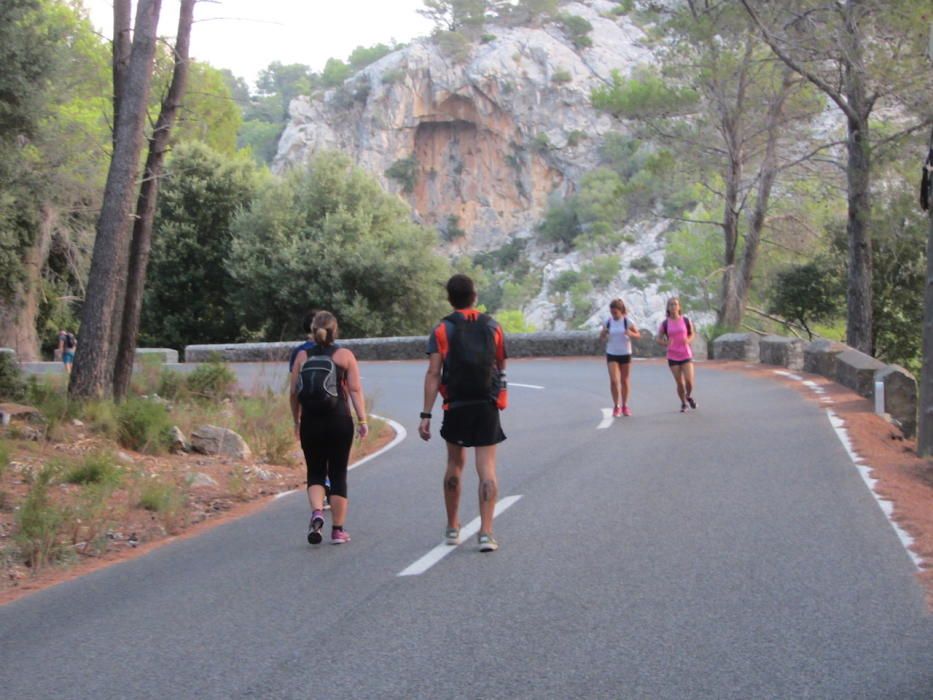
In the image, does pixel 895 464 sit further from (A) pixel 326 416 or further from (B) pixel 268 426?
(B) pixel 268 426

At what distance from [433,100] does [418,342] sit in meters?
92.9

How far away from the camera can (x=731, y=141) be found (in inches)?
1446

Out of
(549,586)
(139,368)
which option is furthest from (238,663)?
(139,368)

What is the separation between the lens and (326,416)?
923cm

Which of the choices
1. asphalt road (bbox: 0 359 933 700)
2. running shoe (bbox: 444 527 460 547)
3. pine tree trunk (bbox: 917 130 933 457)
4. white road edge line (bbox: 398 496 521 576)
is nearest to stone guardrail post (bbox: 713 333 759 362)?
pine tree trunk (bbox: 917 130 933 457)

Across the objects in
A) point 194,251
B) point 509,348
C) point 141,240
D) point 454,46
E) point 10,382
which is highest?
point 454,46

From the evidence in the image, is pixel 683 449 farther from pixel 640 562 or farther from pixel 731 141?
pixel 731 141

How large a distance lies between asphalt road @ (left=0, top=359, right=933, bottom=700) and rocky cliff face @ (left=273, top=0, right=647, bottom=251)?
113 metres

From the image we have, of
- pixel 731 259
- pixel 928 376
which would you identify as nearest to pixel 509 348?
pixel 731 259

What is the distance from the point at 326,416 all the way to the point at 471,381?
4.78 feet

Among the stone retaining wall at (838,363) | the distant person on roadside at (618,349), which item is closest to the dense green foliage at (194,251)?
the stone retaining wall at (838,363)

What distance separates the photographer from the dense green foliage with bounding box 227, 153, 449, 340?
43750mm

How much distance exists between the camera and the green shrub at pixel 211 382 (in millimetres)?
20516

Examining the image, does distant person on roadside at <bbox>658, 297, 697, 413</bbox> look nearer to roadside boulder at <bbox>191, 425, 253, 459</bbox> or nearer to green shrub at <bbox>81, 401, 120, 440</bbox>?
roadside boulder at <bbox>191, 425, 253, 459</bbox>
